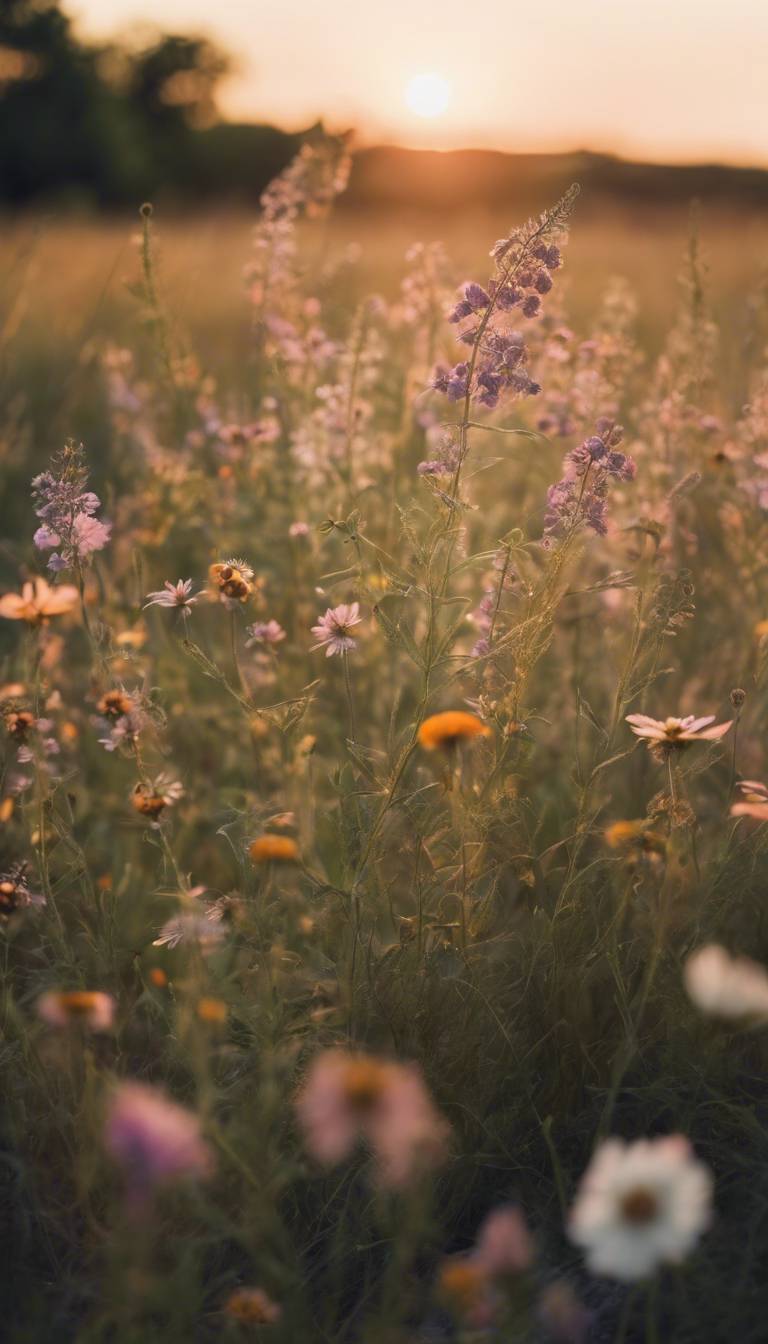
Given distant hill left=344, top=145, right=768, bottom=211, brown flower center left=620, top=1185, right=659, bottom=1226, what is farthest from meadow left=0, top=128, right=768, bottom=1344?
distant hill left=344, top=145, right=768, bottom=211

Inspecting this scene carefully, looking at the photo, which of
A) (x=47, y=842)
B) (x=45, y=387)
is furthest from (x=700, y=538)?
(x=45, y=387)

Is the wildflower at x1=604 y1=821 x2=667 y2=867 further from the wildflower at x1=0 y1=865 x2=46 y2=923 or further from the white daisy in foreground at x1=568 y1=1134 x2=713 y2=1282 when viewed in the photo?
the wildflower at x1=0 y1=865 x2=46 y2=923

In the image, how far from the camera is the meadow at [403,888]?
122 centimetres

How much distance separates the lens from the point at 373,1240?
4.89ft

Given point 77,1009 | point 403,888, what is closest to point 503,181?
point 403,888

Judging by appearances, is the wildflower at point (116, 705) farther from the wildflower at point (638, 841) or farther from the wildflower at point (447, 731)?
the wildflower at point (638, 841)

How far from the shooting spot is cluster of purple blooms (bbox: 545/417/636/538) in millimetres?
1660

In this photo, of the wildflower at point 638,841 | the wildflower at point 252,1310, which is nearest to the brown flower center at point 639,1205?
the wildflower at point 252,1310

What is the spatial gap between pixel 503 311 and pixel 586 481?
265 mm

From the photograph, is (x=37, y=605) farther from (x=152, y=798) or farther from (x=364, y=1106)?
(x=364, y=1106)

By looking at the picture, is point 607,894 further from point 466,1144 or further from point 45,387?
point 45,387

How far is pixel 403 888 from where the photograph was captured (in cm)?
215

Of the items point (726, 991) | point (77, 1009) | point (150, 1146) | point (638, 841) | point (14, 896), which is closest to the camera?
point (150, 1146)

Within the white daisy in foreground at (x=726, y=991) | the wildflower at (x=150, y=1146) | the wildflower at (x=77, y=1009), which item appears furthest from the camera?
the wildflower at (x=77, y=1009)
